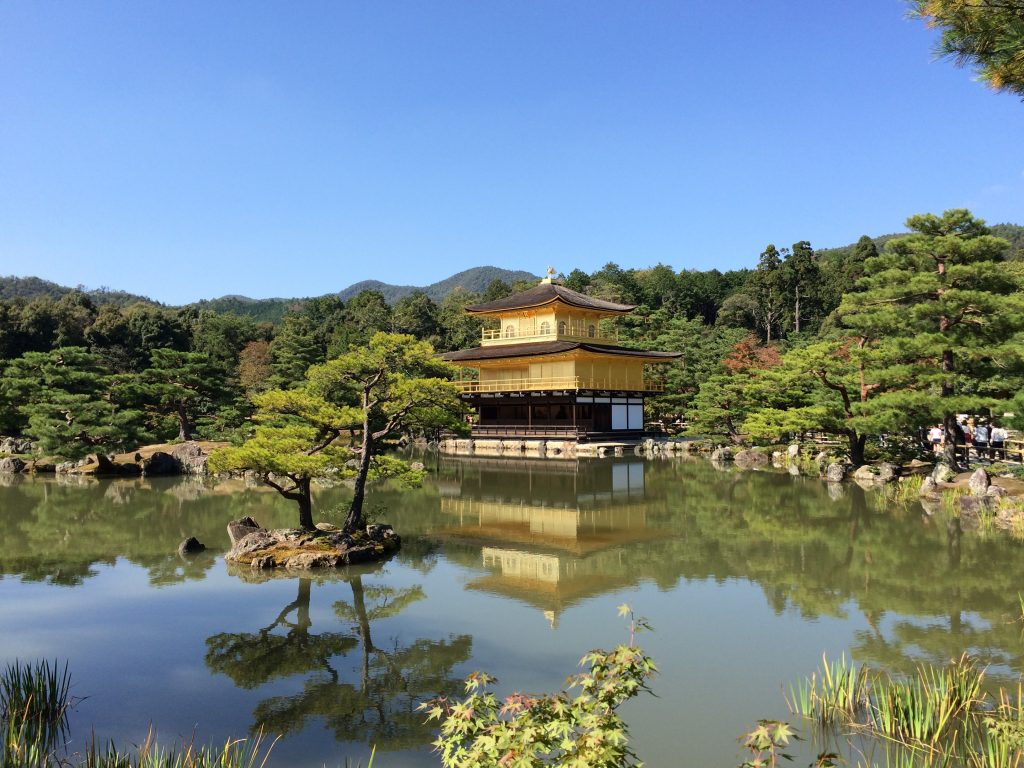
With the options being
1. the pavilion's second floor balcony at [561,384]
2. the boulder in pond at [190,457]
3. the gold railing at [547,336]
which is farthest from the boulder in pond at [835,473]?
the boulder in pond at [190,457]

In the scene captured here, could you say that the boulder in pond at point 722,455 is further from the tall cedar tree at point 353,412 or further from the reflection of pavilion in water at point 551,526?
the tall cedar tree at point 353,412

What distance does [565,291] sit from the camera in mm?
33500

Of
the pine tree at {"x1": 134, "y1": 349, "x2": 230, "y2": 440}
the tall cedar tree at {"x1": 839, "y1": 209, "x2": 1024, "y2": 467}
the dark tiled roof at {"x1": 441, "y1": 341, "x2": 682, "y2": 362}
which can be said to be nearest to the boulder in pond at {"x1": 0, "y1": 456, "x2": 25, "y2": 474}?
the pine tree at {"x1": 134, "y1": 349, "x2": 230, "y2": 440}

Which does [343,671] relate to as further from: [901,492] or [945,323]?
[945,323]

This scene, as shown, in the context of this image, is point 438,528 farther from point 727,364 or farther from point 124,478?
point 727,364

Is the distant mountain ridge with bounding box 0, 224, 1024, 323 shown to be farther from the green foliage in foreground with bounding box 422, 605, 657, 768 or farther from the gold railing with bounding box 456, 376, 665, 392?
the green foliage in foreground with bounding box 422, 605, 657, 768

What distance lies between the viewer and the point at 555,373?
3119 centimetres

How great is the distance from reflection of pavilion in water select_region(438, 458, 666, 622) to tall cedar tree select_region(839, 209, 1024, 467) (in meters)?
6.84

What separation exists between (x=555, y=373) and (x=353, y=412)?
68.7ft

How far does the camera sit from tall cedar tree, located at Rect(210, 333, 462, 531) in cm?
1020

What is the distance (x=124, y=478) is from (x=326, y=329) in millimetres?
30336

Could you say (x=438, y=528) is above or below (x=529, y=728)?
below

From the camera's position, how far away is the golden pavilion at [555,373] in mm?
30016

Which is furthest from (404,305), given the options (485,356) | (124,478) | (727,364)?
(124,478)
